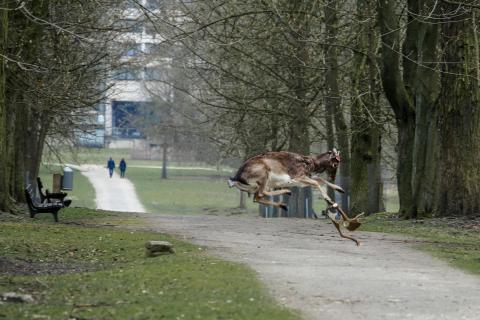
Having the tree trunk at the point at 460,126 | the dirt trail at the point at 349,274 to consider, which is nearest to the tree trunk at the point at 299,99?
the tree trunk at the point at 460,126

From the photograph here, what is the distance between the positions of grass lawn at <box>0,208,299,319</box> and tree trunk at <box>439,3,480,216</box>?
7.50 m

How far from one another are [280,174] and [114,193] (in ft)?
159

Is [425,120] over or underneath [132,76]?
underneath

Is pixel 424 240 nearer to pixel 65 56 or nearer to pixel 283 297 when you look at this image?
pixel 283 297

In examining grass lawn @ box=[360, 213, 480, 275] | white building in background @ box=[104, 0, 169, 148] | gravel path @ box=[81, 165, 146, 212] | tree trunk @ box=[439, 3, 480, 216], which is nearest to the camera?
grass lawn @ box=[360, 213, 480, 275]

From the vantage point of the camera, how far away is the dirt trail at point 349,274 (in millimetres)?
12000

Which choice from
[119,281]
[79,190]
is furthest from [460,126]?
[79,190]

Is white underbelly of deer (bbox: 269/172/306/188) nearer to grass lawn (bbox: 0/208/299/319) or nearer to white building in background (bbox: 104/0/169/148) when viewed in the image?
grass lawn (bbox: 0/208/299/319)

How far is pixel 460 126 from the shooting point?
999 inches

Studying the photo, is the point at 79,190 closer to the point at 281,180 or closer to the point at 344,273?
the point at 281,180

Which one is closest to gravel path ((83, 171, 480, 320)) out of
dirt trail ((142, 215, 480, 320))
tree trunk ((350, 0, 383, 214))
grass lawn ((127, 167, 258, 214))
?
dirt trail ((142, 215, 480, 320))

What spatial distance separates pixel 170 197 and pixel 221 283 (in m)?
52.3

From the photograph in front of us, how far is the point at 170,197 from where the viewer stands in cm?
6569

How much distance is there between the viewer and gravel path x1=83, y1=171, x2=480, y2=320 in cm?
1202
